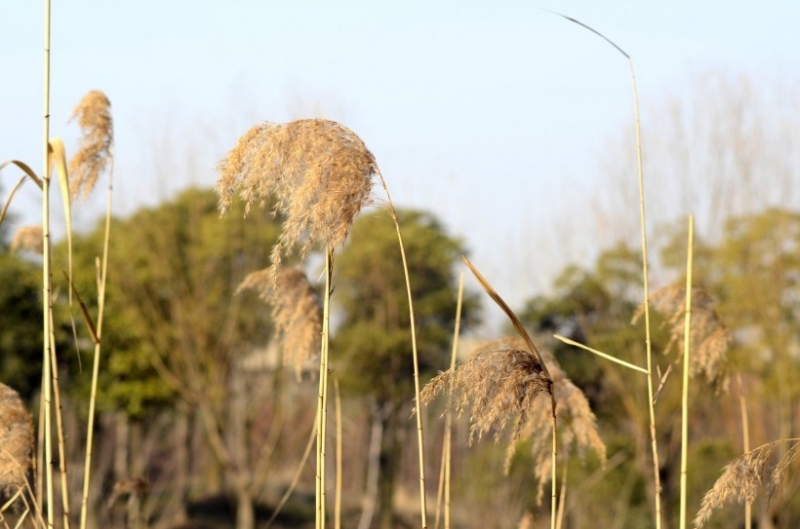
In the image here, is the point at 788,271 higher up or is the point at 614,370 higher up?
the point at 788,271

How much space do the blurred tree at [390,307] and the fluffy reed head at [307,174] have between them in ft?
55.8

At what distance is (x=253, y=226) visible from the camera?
1645 cm

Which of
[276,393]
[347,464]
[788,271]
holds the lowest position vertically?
[347,464]

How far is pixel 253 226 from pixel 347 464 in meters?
14.7

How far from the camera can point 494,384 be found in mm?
2100

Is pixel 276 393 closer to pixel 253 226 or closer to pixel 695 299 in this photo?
pixel 253 226

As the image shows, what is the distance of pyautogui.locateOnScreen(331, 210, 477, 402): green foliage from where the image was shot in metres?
19.5

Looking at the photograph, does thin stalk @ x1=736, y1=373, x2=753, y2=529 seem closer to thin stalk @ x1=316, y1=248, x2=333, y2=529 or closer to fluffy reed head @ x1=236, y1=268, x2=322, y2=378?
thin stalk @ x1=316, y1=248, x2=333, y2=529

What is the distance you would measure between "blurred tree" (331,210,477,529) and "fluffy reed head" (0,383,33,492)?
16489mm

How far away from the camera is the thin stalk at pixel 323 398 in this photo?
2143mm

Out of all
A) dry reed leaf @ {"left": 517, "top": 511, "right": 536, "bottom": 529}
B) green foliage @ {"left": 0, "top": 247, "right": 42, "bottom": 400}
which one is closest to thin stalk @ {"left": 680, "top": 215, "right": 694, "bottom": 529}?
dry reed leaf @ {"left": 517, "top": 511, "right": 536, "bottom": 529}

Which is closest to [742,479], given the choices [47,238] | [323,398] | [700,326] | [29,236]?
[323,398]

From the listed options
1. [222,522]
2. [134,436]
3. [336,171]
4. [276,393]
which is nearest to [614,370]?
[276,393]

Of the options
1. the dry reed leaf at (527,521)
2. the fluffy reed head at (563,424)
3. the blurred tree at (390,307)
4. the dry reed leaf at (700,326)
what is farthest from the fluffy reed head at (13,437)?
the blurred tree at (390,307)
